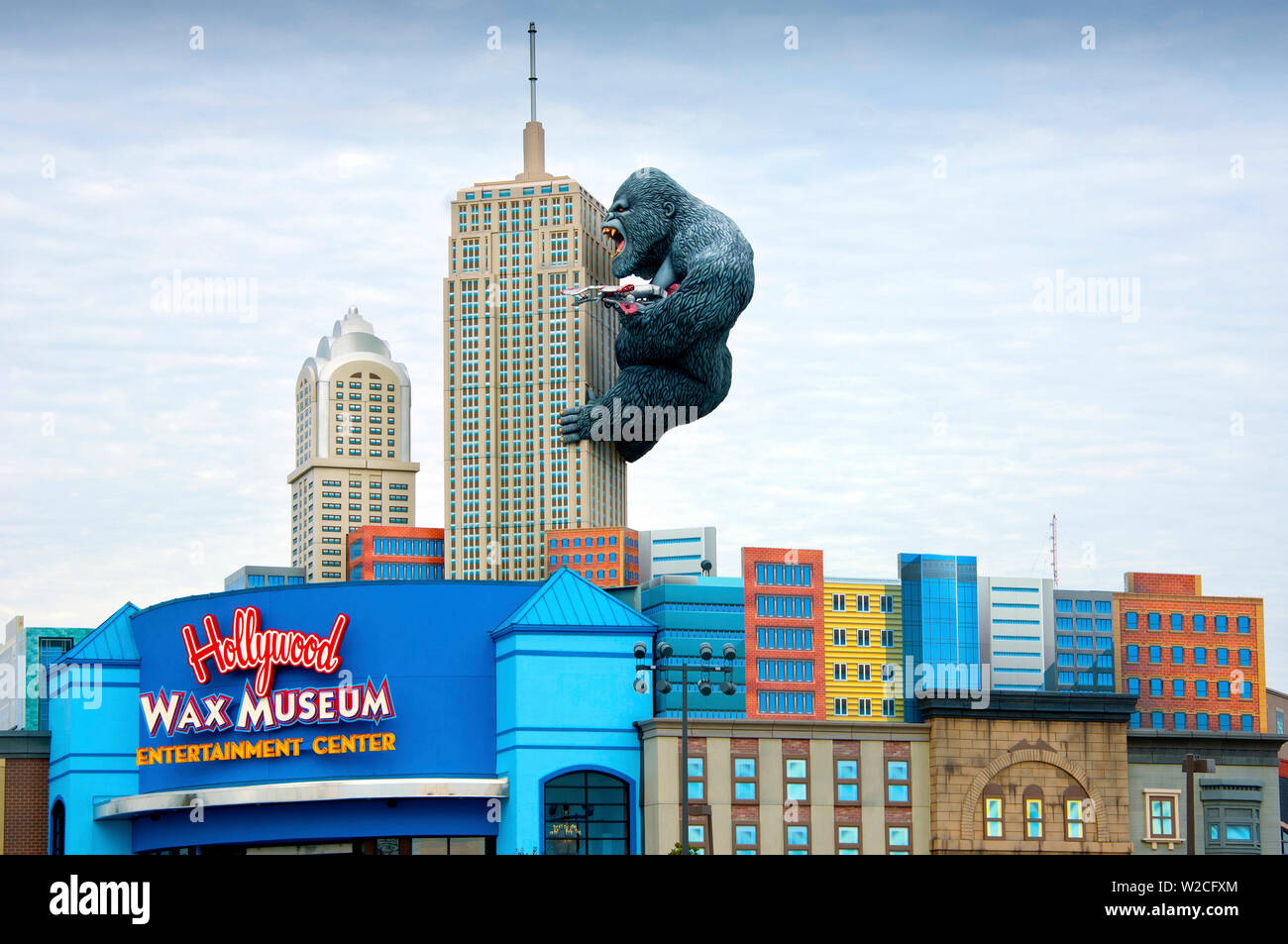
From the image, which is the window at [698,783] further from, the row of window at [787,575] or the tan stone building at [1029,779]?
the row of window at [787,575]

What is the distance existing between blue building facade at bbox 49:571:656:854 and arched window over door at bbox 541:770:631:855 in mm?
74

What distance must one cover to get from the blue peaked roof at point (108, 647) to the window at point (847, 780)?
31.1 metres

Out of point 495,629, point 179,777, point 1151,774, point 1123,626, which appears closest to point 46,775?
point 179,777

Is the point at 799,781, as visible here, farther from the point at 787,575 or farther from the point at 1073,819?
the point at 787,575

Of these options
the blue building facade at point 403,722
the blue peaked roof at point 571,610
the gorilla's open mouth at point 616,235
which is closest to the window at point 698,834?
the blue building facade at point 403,722

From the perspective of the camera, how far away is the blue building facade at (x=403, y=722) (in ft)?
228

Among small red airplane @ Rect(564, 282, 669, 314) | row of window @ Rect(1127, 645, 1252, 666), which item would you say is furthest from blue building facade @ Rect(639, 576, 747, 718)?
small red airplane @ Rect(564, 282, 669, 314)

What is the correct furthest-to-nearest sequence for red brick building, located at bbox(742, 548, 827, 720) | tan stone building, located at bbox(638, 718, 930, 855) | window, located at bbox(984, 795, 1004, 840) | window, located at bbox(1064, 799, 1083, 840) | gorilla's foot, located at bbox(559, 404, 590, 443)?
gorilla's foot, located at bbox(559, 404, 590, 443), red brick building, located at bbox(742, 548, 827, 720), window, located at bbox(1064, 799, 1083, 840), window, located at bbox(984, 795, 1004, 840), tan stone building, located at bbox(638, 718, 930, 855)

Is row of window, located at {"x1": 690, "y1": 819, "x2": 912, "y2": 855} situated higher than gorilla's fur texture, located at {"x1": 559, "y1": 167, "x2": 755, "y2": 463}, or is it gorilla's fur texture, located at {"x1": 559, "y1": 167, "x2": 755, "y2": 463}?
gorilla's fur texture, located at {"x1": 559, "y1": 167, "x2": 755, "y2": 463}

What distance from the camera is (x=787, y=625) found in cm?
19175

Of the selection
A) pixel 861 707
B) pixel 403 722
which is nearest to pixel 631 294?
pixel 861 707

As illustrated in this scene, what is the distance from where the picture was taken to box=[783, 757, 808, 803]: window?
69.6 meters

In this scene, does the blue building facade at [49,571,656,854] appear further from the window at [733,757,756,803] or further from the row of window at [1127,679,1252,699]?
the row of window at [1127,679,1252,699]
